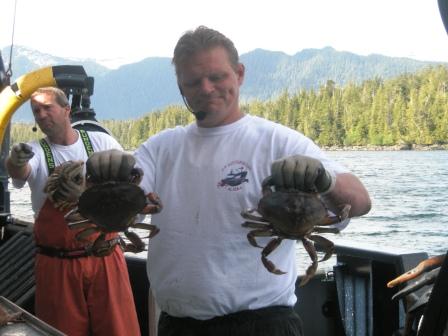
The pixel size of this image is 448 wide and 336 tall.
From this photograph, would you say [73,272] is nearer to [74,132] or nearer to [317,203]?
[74,132]

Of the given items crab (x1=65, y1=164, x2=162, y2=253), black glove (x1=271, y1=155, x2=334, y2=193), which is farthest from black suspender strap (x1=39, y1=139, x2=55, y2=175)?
black glove (x1=271, y1=155, x2=334, y2=193)

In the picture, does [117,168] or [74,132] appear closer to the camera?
[117,168]

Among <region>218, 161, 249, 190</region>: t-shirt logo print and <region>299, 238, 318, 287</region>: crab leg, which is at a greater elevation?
<region>218, 161, 249, 190</region>: t-shirt logo print

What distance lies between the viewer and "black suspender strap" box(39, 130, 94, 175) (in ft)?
12.6

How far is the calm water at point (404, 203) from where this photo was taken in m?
5.95

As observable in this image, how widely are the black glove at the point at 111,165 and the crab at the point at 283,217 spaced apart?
1.34 ft

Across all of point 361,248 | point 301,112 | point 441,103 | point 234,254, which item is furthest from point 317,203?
point 441,103

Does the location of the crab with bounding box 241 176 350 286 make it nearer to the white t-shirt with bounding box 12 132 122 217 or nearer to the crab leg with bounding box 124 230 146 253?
the crab leg with bounding box 124 230 146 253

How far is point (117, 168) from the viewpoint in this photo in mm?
1903

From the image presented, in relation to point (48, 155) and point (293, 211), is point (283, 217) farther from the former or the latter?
point (48, 155)

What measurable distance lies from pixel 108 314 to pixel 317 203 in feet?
7.16

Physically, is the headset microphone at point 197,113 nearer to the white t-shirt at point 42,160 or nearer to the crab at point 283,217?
the crab at point 283,217

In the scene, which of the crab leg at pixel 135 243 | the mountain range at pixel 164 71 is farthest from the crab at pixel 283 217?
the mountain range at pixel 164 71

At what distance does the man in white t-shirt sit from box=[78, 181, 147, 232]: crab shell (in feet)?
0.44
